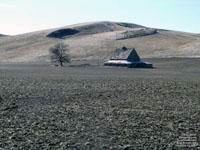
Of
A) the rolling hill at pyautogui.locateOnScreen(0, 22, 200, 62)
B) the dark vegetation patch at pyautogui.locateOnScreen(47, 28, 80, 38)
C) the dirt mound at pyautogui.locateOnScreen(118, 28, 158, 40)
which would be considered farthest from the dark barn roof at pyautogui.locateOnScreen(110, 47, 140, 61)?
the dark vegetation patch at pyautogui.locateOnScreen(47, 28, 80, 38)

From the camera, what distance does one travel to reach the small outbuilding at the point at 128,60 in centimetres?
6266

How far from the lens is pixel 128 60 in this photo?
64500mm

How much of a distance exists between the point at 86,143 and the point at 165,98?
34.3ft

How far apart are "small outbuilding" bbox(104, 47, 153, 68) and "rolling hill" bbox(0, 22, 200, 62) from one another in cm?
1439

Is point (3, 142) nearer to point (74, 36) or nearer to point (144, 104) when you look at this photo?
point (144, 104)

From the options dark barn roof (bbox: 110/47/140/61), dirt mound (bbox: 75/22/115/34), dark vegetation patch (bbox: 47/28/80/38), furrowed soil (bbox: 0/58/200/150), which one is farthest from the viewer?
dirt mound (bbox: 75/22/115/34)

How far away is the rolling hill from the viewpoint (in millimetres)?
86500

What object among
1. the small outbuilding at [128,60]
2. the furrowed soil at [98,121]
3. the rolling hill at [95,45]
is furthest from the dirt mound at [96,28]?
the furrowed soil at [98,121]

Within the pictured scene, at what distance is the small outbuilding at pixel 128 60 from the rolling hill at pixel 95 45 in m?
14.4

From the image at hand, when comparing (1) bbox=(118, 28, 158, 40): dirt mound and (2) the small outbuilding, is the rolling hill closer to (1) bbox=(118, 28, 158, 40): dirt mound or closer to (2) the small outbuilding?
(1) bbox=(118, 28, 158, 40): dirt mound

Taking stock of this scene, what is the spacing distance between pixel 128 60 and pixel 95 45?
38.4 m

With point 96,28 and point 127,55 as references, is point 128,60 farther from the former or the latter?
point 96,28

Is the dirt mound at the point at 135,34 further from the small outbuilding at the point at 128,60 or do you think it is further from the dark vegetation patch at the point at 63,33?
the small outbuilding at the point at 128,60

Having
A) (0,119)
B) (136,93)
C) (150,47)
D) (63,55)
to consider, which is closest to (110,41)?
(150,47)
